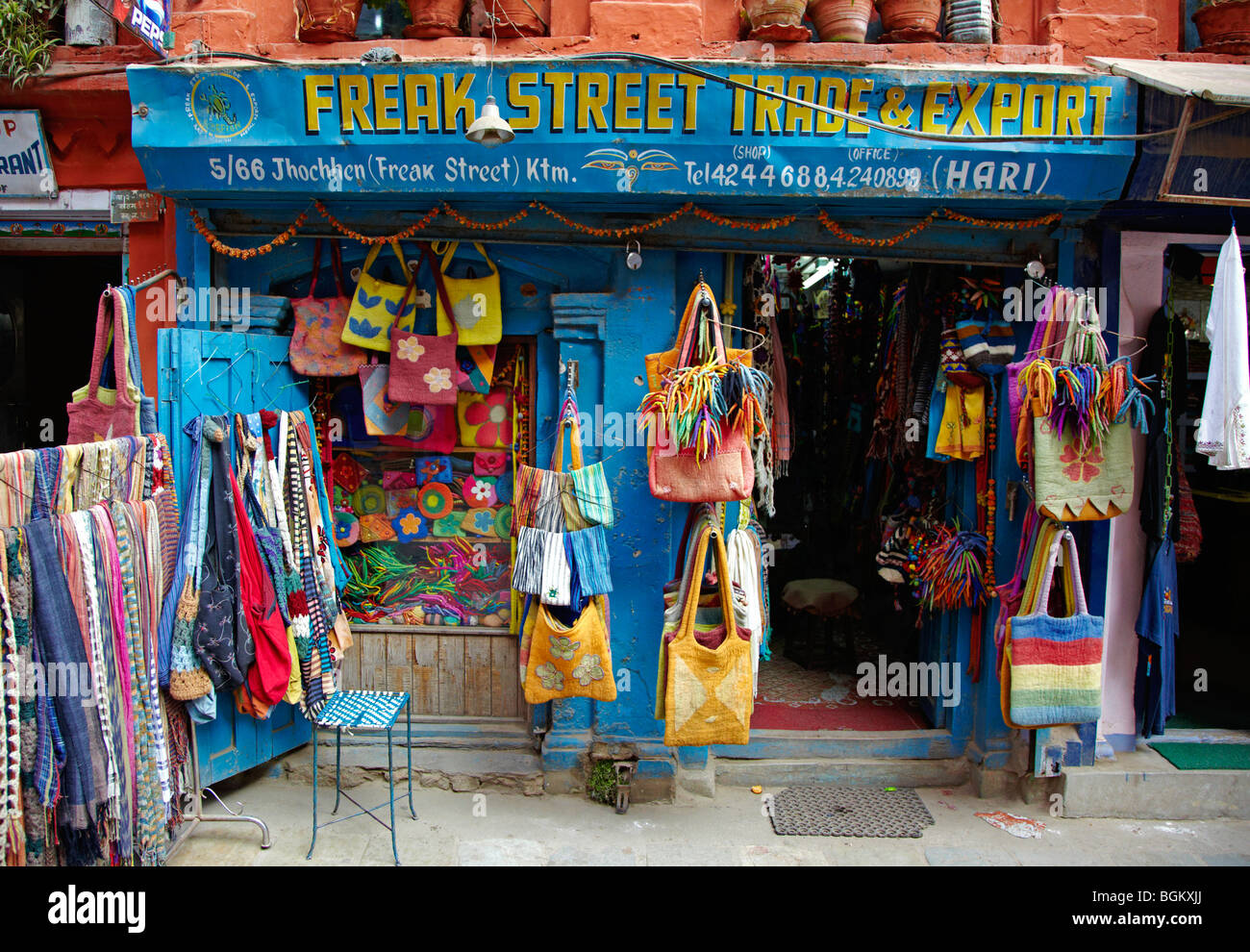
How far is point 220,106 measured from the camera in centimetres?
504

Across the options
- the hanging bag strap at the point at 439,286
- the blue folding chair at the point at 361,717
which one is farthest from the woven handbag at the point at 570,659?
the hanging bag strap at the point at 439,286

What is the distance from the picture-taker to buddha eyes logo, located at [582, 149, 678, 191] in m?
4.99

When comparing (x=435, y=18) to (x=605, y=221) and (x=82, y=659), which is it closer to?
(x=605, y=221)

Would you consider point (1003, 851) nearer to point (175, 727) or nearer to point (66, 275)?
point (175, 727)

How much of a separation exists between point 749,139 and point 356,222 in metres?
2.51

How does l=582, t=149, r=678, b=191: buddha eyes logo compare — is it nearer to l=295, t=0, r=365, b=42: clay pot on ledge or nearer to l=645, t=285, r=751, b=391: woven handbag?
l=645, t=285, r=751, b=391: woven handbag

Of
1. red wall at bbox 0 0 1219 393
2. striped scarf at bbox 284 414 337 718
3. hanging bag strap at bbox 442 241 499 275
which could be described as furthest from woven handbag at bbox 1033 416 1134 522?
striped scarf at bbox 284 414 337 718

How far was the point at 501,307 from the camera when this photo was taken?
224 inches

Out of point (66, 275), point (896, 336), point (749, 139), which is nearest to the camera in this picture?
point (749, 139)

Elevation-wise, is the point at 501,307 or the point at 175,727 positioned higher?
the point at 501,307

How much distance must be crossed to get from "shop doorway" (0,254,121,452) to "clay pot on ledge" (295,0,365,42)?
11.6 ft

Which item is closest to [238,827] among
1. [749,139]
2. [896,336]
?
[749,139]

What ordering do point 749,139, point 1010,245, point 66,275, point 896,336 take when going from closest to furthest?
point 749,139 < point 1010,245 < point 896,336 < point 66,275

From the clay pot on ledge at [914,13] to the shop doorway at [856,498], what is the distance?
1.51 meters
